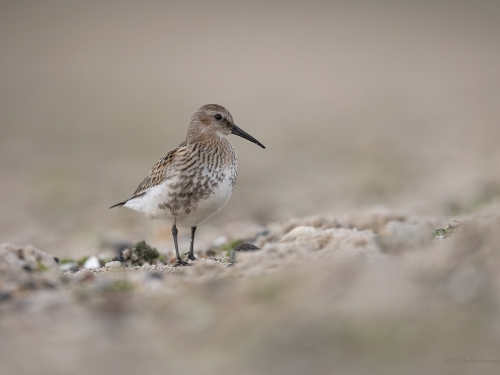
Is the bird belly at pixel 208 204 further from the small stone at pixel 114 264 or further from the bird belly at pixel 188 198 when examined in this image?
the small stone at pixel 114 264

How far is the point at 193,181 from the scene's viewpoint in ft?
19.9

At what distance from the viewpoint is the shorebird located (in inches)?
240

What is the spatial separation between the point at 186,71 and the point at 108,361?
82.7 feet

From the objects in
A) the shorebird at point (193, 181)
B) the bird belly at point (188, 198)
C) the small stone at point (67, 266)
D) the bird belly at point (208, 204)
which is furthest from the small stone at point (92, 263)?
the bird belly at point (208, 204)

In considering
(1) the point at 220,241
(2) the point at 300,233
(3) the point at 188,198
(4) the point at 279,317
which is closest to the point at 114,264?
(3) the point at 188,198

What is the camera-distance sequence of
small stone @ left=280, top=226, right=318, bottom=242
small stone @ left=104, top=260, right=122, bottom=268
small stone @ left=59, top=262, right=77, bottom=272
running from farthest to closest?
small stone @ left=59, top=262, right=77, bottom=272
small stone @ left=104, top=260, right=122, bottom=268
small stone @ left=280, top=226, right=318, bottom=242

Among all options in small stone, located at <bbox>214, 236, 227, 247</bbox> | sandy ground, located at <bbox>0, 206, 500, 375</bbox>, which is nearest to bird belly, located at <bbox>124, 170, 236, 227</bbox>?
small stone, located at <bbox>214, 236, 227, 247</bbox>

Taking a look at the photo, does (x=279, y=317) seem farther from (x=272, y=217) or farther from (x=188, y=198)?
(x=272, y=217)

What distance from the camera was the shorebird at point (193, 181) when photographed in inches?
240

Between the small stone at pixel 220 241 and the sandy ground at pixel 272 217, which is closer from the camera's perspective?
the sandy ground at pixel 272 217

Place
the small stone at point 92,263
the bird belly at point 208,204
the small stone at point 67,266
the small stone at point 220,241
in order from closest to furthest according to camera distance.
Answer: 1. the bird belly at point 208,204
2. the small stone at point 67,266
3. the small stone at point 92,263
4. the small stone at point 220,241

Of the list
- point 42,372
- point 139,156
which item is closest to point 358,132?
point 139,156

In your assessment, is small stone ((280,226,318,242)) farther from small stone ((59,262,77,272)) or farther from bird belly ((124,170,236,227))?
small stone ((59,262,77,272))

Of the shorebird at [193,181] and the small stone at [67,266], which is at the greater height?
the shorebird at [193,181]
